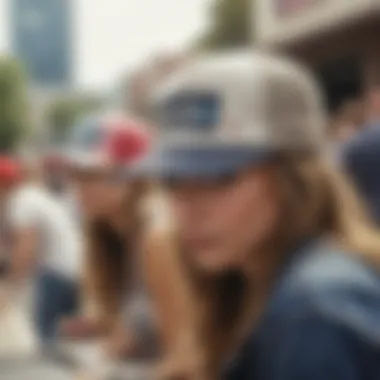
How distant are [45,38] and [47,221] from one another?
0.37 metres

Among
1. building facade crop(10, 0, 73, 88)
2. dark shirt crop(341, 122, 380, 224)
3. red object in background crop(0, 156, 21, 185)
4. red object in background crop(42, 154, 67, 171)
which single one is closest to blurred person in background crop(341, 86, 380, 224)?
dark shirt crop(341, 122, 380, 224)

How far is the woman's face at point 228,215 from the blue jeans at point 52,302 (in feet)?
2.74

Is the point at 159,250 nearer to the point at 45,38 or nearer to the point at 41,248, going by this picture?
the point at 41,248

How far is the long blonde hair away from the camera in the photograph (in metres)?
0.67

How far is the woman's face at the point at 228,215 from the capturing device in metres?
0.68

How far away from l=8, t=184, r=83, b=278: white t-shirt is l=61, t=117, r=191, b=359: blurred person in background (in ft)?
1.57

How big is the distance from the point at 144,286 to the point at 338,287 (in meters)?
0.48

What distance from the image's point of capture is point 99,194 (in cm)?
113

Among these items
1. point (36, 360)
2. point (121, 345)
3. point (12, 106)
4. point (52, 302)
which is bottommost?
point (121, 345)

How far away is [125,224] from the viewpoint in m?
1.12

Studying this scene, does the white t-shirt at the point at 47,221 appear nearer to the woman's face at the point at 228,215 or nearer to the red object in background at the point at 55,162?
the red object in background at the point at 55,162

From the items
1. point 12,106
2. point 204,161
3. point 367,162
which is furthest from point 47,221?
point 12,106

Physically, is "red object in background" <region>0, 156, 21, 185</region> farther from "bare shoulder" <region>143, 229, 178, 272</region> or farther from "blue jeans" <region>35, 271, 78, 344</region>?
"bare shoulder" <region>143, 229, 178, 272</region>

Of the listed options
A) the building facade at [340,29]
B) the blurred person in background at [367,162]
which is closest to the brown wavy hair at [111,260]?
the blurred person in background at [367,162]
